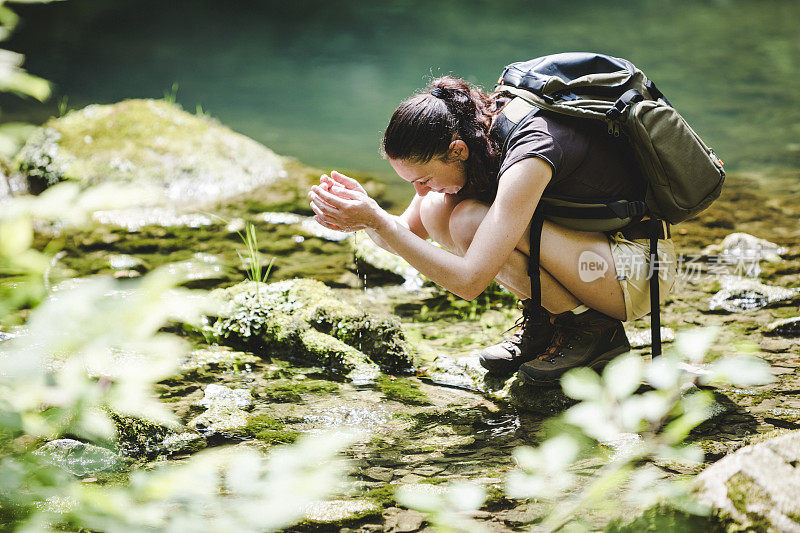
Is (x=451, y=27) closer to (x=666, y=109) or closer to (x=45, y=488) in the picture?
(x=666, y=109)

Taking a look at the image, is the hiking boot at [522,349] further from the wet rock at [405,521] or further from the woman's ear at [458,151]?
the wet rock at [405,521]

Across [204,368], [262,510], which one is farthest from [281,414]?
[262,510]

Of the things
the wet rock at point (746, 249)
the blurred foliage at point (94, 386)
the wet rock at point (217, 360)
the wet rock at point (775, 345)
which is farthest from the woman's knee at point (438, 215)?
the wet rock at point (746, 249)

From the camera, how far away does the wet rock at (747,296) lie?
10.4 feet

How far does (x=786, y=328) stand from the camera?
2.82 metres

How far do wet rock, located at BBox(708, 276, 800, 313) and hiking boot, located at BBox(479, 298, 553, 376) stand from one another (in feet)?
3.67

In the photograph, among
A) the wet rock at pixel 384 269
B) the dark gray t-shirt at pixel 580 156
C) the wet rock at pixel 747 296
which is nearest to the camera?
the dark gray t-shirt at pixel 580 156

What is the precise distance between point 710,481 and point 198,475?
1.00 m

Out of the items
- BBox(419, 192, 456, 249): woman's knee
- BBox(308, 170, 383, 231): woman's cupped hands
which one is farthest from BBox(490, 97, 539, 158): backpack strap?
BBox(308, 170, 383, 231): woman's cupped hands

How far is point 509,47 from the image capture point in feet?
39.9

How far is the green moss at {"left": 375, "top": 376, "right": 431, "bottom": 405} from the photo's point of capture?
8.13ft

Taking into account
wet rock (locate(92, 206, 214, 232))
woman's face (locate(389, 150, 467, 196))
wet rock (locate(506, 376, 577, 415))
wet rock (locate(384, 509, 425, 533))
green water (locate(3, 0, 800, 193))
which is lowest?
wet rock (locate(384, 509, 425, 533))

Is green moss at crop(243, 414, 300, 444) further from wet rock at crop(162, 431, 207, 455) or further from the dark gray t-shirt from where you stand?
the dark gray t-shirt

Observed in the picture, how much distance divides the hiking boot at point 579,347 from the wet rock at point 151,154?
3594 millimetres
